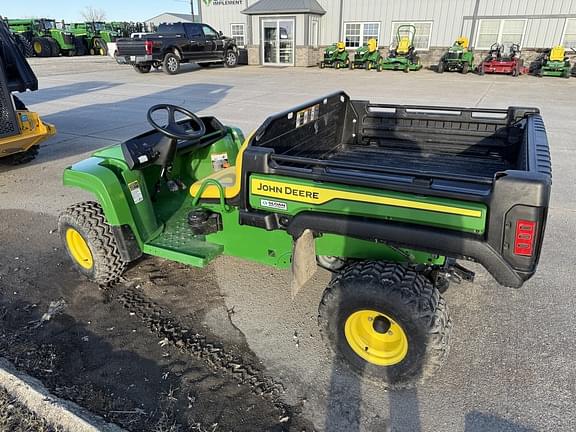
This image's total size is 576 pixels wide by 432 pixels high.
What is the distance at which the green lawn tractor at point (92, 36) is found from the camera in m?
32.0

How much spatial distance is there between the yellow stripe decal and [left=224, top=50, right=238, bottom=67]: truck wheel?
20886 mm

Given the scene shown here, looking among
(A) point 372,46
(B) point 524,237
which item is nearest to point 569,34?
(A) point 372,46

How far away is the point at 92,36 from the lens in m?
32.4

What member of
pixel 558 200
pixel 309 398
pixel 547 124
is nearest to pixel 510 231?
pixel 309 398

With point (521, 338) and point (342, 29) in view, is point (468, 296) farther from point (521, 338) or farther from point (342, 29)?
point (342, 29)

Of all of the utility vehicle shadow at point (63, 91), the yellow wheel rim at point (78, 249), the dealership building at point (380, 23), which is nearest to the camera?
the yellow wheel rim at point (78, 249)

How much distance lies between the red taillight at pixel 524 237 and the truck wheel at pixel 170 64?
18701 millimetres

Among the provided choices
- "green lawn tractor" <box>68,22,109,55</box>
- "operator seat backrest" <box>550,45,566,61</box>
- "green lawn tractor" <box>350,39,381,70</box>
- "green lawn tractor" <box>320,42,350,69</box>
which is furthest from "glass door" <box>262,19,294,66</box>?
"green lawn tractor" <box>68,22,109,55</box>

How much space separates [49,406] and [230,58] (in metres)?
21.9

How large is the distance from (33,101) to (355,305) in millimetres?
12616

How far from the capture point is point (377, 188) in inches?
88.8

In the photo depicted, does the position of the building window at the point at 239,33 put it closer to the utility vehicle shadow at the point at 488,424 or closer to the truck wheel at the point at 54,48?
the truck wheel at the point at 54,48

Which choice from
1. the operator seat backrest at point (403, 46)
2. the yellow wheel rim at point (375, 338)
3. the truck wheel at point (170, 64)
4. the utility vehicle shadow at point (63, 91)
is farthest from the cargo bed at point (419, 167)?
the operator seat backrest at point (403, 46)

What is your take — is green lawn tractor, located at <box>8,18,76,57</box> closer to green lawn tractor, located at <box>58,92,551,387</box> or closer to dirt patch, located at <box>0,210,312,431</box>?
dirt patch, located at <box>0,210,312,431</box>
